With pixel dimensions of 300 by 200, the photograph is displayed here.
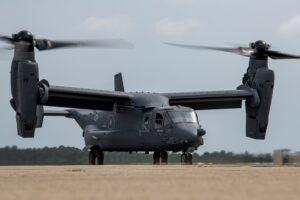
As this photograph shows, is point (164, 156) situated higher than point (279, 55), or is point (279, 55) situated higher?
point (279, 55)

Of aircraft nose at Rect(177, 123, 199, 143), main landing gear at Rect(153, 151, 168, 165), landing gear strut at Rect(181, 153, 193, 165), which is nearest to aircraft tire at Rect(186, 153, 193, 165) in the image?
landing gear strut at Rect(181, 153, 193, 165)

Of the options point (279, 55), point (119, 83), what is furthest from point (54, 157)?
point (279, 55)

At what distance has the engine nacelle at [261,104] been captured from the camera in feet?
143

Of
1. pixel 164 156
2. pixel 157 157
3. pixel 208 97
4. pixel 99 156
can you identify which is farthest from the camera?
pixel 208 97

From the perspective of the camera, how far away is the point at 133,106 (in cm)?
4119

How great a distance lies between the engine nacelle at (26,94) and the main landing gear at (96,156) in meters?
6.78

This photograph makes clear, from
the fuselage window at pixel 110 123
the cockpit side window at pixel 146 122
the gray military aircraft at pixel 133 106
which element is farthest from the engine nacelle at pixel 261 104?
the fuselage window at pixel 110 123

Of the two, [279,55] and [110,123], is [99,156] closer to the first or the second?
[110,123]

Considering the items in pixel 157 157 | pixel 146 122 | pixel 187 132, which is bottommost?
pixel 157 157

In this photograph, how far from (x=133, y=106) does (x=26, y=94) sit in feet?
21.4

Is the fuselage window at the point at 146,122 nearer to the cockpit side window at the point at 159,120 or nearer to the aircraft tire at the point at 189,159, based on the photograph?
the cockpit side window at the point at 159,120

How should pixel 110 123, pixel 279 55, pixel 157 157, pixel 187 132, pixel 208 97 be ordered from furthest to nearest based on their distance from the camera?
pixel 208 97
pixel 279 55
pixel 110 123
pixel 157 157
pixel 187 132

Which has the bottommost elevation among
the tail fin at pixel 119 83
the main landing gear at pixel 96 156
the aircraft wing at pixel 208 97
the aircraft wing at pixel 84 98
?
the main landing gear at pixel 96 156

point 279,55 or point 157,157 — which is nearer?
point 157,157
